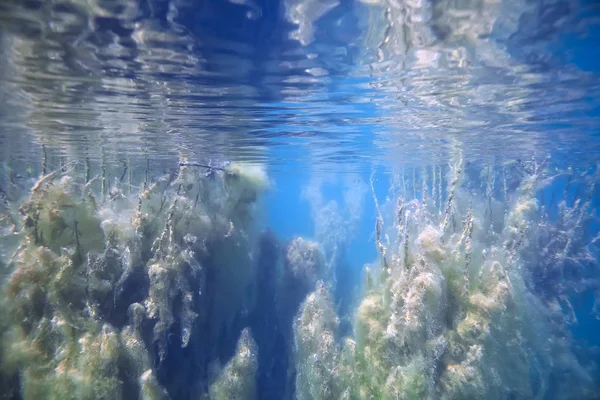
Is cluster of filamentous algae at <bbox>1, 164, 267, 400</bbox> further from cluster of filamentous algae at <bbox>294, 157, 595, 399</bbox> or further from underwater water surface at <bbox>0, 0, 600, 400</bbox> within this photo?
cluster of filamentous algae at <bbox>294, 157, 595, 399</bbox>

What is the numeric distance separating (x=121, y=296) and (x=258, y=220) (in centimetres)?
716

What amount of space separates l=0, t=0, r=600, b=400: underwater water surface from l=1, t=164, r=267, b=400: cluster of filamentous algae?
0.16 ft

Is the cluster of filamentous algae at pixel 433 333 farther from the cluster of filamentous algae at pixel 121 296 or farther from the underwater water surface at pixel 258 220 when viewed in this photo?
the cluster of filamentous algae at pixel 121 296

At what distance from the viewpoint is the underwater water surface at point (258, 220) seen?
256 inches

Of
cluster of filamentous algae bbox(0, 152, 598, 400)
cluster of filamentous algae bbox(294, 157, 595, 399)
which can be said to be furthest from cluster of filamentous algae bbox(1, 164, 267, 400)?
cluster of filamentous algae bbox(294, 157, 595, 399)

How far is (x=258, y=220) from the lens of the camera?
15625 mm

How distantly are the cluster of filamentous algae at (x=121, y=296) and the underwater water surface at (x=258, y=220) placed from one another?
0.05 metres

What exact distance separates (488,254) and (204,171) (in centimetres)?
1004

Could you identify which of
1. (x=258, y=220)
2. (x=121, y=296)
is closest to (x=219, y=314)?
(x=121, y=296)

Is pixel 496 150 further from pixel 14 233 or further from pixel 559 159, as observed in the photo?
pixel 14 233

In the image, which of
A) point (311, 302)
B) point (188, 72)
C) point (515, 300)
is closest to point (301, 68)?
point (188, 72)

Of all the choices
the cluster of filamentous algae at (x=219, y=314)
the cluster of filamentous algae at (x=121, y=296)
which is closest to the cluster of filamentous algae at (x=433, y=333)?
the cluster of filamentous algae at (x=219, y=314)

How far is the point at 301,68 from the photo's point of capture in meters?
8.46

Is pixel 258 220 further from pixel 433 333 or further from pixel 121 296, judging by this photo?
pixel 433 333
